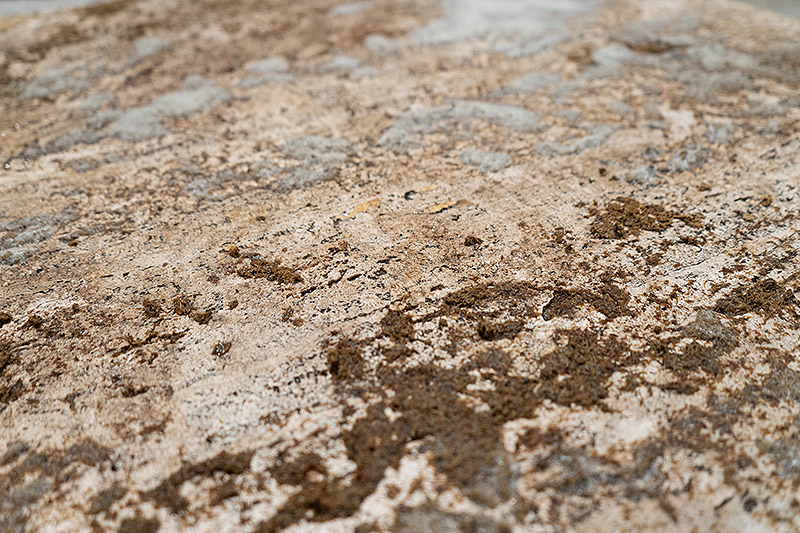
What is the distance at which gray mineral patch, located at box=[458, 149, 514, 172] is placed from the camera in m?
1.64

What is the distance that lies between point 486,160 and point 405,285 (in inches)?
23.5

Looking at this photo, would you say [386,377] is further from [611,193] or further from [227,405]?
[611,193]

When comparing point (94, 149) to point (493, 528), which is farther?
point (94, 149)

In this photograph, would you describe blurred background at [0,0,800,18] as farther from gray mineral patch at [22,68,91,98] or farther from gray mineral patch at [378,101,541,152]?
gray mineral patch at [378,101,541,152]

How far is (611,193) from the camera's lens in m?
1.52

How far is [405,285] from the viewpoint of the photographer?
128 cm

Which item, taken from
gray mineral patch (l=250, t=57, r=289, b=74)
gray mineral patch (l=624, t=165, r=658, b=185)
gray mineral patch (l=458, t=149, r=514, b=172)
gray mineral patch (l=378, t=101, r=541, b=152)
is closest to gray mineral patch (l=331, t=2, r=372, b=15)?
gray mineral patch (l=250, t=57, r=289, b=74)

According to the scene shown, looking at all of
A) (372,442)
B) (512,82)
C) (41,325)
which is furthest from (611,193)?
(41,325)

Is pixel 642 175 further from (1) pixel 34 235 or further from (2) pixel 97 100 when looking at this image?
(2) pixel 97 100

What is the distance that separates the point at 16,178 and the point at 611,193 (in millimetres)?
1806

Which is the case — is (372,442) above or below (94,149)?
below

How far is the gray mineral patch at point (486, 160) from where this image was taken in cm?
164

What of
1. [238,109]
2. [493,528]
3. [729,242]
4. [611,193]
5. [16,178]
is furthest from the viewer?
[238,109]

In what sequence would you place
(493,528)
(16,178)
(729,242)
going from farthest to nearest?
(16,178) → (729,242) → (493,528)
